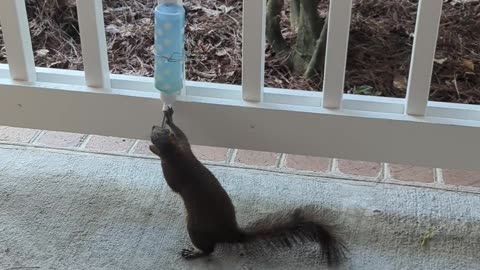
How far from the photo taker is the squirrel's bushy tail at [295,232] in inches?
54.9

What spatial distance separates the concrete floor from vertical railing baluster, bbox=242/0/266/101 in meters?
0.27

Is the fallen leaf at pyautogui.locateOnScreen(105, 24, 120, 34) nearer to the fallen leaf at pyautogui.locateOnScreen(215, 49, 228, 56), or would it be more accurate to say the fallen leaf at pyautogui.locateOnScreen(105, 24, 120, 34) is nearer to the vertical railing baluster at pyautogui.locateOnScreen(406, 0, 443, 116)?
the fallen leaf at pyautogui.locateOnScreen(215, 49, 228, 56)

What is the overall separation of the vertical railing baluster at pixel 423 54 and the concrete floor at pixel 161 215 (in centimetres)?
26

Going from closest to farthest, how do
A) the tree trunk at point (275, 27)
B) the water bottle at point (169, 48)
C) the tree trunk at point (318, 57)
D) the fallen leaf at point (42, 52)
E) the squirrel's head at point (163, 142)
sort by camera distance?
the squirrel's head at point (163, 142) → the water bottle at point (169, 48) → the tree trunk at point (318, 57) → the tree trunk at point (275, 27) → the fallen leaf at point (42, 52)

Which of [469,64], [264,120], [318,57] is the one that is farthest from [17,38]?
[469,64]

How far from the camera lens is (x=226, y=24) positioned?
2258 mm

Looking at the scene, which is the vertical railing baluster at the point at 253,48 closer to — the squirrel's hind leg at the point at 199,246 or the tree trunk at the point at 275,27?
the squirrel's hind leg at the point at 199,246

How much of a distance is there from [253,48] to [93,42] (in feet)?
1.18

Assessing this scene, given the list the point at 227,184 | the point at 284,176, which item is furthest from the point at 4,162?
the point at 284,176

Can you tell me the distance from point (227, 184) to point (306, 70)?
508 millimetres

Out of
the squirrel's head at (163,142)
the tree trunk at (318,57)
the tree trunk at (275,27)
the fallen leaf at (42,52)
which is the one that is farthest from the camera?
the fallen leaf at (42,52)

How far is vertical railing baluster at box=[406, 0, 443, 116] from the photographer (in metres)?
1.43

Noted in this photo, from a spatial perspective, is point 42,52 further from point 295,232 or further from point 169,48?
point 295,232

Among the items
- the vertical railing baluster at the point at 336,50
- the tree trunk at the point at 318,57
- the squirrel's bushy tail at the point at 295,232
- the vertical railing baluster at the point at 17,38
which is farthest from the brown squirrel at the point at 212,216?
the tree trunk at the point at 318,57
